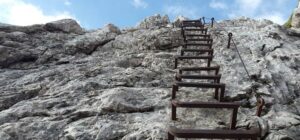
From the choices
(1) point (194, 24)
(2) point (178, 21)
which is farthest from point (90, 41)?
(2) point (178, 21)

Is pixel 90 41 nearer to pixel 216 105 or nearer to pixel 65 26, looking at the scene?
pixel 65 26

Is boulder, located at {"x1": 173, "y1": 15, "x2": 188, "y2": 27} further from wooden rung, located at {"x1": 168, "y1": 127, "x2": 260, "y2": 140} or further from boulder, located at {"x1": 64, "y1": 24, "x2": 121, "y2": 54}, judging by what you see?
wooden rung, located at {"x1": 168, "y1": 127, "x2": 260, "y2": 140}

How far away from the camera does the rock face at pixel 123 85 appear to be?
8.20 meters

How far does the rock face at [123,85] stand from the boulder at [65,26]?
1.85 m

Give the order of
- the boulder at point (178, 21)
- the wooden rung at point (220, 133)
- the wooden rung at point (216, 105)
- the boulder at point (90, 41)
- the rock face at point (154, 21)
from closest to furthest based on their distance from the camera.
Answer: the wooden rung at point (220, 133)
the wooden rung at point (216, 105)
the boulder at point (90, 41)
the boulder at point (178, 21)
the rock face at point (154, 21)

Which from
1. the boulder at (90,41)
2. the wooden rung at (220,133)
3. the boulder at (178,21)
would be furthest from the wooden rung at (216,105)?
the boulder at (178,21)

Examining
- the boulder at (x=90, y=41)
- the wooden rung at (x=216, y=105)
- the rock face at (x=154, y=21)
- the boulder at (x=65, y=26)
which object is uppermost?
the rock face at (x=154, y=21)

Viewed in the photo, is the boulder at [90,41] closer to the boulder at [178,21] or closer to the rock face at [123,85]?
the rock face at [123,85]

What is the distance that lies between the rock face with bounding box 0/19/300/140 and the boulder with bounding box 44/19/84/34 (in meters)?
1.85

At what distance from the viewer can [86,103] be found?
9.47 m

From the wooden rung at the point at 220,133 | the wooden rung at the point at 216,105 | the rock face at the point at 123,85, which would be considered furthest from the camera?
the rock face at the point at 123,85

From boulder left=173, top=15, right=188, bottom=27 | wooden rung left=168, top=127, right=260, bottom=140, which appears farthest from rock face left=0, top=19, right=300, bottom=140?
boulder left=173, top=15, right=188, bottom=27

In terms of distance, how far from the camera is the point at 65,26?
20203 millimetres

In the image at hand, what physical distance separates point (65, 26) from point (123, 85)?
10.7m
